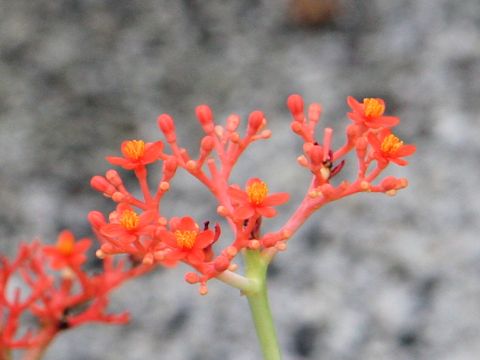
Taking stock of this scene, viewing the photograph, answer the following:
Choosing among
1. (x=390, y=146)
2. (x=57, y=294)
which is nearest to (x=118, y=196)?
(x=390, y=146)

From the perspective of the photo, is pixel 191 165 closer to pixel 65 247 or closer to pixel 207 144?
pixel 207 144

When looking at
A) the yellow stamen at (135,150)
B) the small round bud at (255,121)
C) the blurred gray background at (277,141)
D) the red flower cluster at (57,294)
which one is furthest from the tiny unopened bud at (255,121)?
the blurred gray background at (277,141)

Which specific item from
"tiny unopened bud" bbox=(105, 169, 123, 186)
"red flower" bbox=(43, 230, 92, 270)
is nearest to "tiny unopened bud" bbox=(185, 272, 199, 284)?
"tiny unopened bud" bbox=(105, 169, 123, 186)

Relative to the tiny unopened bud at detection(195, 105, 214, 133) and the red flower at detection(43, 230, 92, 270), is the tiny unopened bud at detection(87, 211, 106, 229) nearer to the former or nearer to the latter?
the tiny unopened bud at detection(195, 105, 214, 133)

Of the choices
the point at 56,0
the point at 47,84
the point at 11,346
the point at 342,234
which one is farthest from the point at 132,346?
the point at 11,346

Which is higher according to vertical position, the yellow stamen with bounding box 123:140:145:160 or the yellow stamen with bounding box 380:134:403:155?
the yellow stamen with bounding box 123:140:145:160

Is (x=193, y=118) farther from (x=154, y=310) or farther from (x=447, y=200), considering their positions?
(x=447, y=200)

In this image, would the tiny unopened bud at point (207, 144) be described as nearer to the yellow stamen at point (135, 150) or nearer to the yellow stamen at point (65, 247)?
the yellow stamen at point (135, 150)
